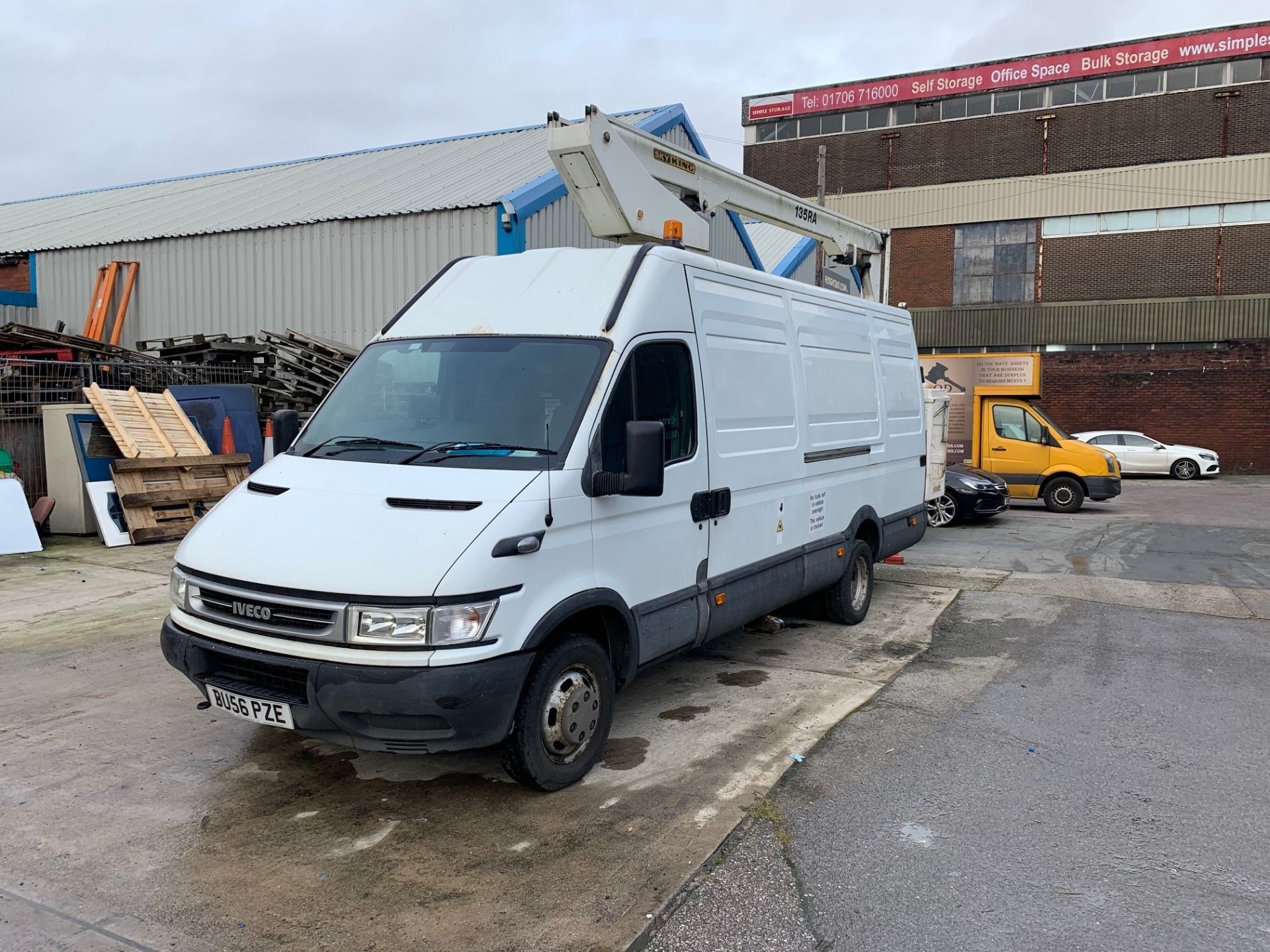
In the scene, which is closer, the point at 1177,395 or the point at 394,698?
the point at 394,698

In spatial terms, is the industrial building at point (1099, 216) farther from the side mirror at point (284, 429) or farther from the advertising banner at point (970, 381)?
the side mirror at point (284, 429)

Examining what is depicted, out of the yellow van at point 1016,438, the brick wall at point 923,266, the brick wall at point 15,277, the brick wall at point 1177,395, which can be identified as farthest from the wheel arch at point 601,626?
the brick wall at point 923,266

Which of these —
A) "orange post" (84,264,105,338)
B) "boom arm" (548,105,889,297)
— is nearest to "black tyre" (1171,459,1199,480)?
"boom arm" (548,105,889,297)

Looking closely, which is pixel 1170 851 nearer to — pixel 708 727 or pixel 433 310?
pixel 708 727

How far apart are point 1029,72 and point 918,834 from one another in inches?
1467

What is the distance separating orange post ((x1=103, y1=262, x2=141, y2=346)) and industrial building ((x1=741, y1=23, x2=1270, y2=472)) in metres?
25.9

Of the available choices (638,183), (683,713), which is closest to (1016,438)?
(638,183)

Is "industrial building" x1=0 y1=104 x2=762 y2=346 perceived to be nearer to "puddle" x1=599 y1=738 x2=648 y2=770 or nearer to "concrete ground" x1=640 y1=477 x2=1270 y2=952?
"concrete ground" x1=640 y1=477 x2=1270 y2=952

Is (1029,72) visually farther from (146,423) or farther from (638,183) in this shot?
(146,423)

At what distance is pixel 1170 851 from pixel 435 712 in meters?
3.07

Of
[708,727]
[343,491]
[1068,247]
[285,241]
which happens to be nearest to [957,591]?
[708,727]

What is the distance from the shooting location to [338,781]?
4.66 metres

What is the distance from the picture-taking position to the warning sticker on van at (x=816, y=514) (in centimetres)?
680

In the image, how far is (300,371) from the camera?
15.4 metres
